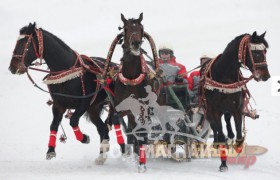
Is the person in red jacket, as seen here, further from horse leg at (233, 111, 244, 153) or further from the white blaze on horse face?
the white blaze on horse face

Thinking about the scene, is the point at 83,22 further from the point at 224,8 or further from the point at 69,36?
the point at 224,8

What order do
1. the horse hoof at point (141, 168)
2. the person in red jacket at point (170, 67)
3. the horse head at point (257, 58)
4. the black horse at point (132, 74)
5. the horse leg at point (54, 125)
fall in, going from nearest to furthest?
1. the black horse at point (132, 74)
2. the horse head at point (257, 58)
3. the horse hoof at point (141, 168)
4. the horse leg at point (54, 125)
5. the person in red jacket at point (170, 67)

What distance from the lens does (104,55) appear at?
26547 millimetres

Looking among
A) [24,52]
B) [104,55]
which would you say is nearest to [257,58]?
[24,52]

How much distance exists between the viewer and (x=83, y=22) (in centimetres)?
3534

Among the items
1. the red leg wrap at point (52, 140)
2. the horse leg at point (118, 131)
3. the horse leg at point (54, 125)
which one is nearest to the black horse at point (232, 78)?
the horse leg at point (118, 131)

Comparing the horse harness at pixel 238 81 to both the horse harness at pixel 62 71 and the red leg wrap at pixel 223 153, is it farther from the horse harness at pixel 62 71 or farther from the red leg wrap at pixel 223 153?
the horse harness at pixel 62 71

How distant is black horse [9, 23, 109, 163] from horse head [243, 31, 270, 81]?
2.81 m

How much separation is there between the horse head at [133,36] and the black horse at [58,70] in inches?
56.2

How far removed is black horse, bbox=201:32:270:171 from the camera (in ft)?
29.2

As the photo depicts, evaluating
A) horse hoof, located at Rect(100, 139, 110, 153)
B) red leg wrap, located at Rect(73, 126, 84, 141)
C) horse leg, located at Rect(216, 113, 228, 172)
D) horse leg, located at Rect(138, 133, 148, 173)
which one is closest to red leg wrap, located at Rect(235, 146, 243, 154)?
horse leg, located at Rect(216, 113, 228, 172)

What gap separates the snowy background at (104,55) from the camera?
952cm

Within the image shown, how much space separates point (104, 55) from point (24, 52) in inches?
683

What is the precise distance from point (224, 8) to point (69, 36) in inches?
459
